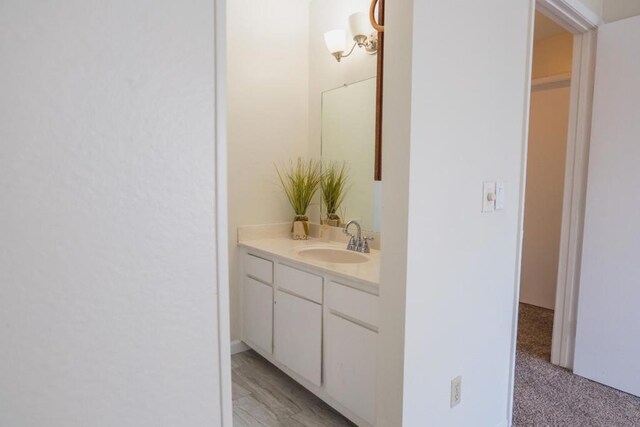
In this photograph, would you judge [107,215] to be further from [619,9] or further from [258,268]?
[619,9]

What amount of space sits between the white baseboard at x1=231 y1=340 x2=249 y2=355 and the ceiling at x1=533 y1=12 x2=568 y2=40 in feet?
10.8

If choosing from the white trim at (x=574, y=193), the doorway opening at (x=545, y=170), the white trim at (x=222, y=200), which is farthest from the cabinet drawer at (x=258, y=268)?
the doorway opening at (x=545, y=170)

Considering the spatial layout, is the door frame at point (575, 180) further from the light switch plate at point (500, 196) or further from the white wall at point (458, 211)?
the light switch plate at point (500, 196)

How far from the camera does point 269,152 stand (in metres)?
2.60

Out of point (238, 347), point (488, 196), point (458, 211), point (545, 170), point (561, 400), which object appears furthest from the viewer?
point (545, 170)

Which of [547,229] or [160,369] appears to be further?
[547,229]

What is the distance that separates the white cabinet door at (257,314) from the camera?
7.29 ft

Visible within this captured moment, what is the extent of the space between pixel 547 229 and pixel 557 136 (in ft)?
2.79

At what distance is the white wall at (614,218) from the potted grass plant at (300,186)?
1678 millimetres

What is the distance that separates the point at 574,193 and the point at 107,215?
7.97 feet

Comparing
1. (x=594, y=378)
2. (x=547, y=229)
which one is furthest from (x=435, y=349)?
(x=547, y=229)

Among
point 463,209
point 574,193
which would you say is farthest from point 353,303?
point 574,193

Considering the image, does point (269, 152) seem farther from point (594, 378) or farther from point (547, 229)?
point (547, 229)

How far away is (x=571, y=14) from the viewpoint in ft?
6.13
